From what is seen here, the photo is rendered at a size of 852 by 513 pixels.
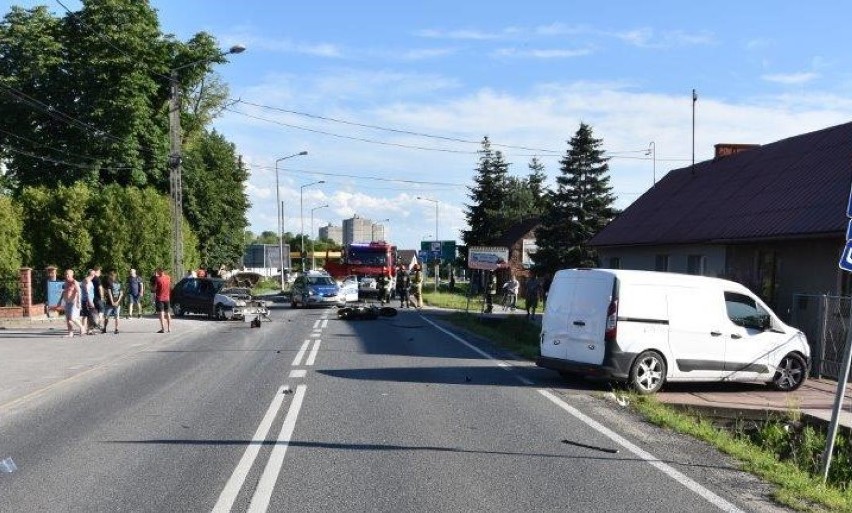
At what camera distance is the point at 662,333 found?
12164 mm

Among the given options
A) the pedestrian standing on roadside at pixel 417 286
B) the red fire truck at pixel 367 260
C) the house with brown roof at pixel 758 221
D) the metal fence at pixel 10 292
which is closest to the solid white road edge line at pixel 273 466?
the house with brown roof at pixel 758 221

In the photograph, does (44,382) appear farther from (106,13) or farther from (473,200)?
(473,200)

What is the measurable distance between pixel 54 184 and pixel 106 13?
8.60 meters

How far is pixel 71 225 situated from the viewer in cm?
3453

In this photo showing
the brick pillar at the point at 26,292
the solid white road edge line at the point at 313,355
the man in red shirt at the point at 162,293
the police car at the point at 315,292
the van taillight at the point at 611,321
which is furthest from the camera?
the police car at the point at 315,292

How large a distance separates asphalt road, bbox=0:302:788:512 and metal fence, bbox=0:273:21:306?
1564cm

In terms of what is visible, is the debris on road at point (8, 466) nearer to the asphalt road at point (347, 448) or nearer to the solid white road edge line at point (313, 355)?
the asphalt road at point (347, 448)

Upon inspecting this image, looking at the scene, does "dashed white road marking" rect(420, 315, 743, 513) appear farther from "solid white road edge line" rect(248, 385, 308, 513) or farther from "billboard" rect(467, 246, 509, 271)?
"billboard" rect(467, 246, 509, 271)

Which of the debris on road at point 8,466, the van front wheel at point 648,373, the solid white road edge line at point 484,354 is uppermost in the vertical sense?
the van front wheel at point 648,373

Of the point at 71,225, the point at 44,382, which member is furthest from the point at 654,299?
the point at 71,225

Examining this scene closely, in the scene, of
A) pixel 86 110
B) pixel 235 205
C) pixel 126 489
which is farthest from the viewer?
pixel 235 205

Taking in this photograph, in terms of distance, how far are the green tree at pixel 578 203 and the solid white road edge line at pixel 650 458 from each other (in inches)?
1669

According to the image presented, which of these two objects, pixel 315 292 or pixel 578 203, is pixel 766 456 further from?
pixel 578 203

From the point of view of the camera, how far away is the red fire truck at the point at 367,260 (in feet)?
153
